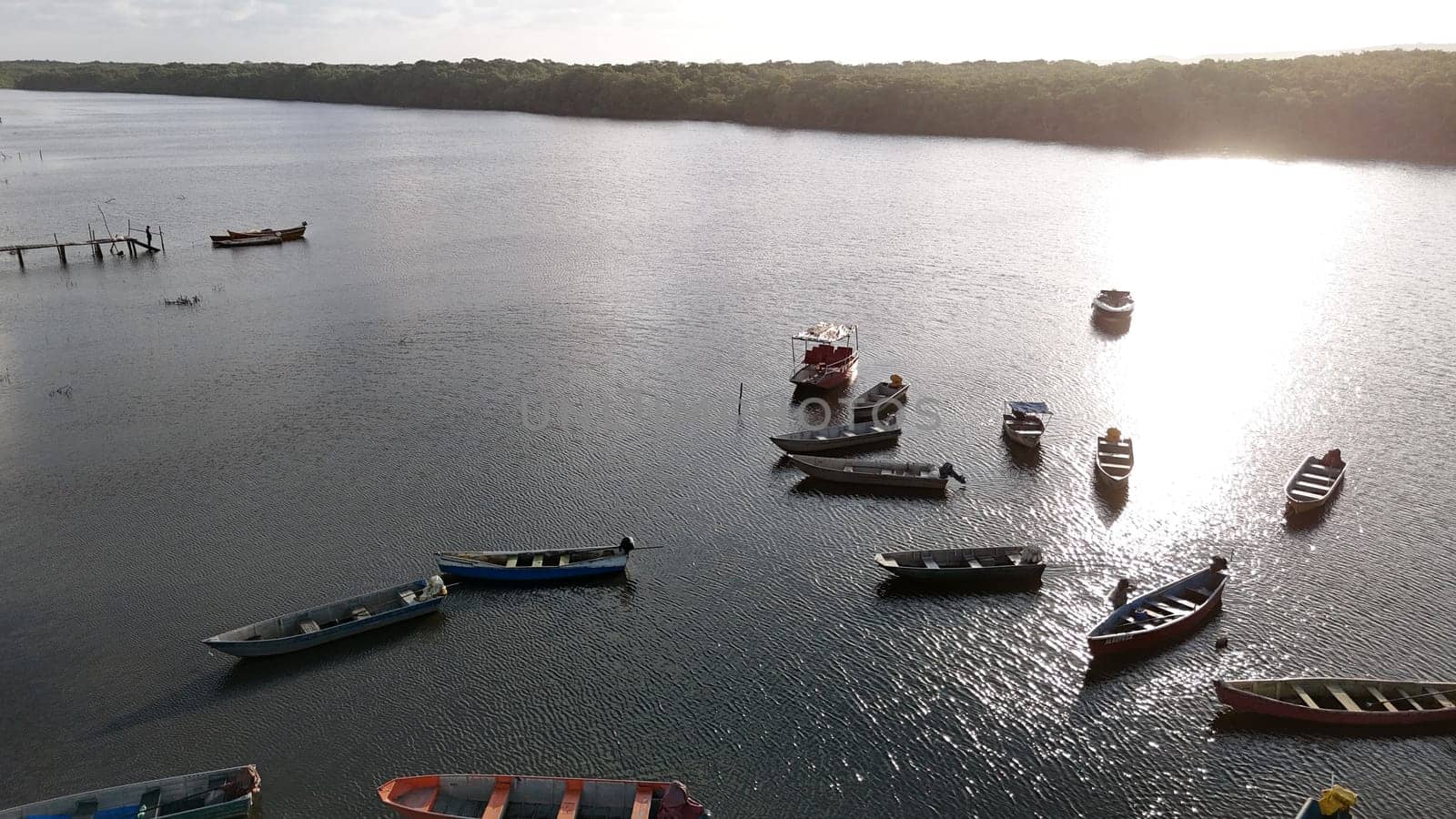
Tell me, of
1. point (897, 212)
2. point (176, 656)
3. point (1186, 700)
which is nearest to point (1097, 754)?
point (1186, 700)

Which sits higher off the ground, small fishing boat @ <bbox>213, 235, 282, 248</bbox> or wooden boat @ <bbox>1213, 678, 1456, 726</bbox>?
small fishing boat @ <bbox>213, 235, 282, 248</bbox>

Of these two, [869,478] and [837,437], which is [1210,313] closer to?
[837,437]

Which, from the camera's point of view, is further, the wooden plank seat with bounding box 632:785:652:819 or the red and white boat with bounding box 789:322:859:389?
the red and white boat with bounding box 789:322:859:389

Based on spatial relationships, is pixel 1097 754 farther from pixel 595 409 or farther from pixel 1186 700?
pixel 595 409

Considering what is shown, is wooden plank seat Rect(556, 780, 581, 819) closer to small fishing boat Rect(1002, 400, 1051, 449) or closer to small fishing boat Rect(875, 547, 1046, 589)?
small fishing boat Rect(875, 547, 1046, 589)

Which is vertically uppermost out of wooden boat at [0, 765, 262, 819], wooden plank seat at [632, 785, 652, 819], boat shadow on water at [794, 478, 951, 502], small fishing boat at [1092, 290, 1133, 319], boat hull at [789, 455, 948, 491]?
small fishing boat at [1092, 290, 1133, 319]

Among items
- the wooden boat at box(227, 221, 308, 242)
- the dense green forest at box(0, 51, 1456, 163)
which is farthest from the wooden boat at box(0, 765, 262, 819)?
the dense green forest at box(0, 51, 1456, 163)

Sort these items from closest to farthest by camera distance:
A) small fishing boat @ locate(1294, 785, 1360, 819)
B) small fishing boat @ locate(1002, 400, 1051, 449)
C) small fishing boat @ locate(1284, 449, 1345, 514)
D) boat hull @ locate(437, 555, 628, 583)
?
small fishing boat @ locate(1294, 785, 1360, 819)
boat hull @ locate(437, 555, 628, 583)
small fishing boat @ locate(1284, 449, 1345, 514)
small fishing boat @ locate(1002, 400, 1051, 449)

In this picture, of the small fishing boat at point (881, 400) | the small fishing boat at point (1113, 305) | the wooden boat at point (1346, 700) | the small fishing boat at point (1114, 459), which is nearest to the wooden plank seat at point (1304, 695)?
the wooden boat at point (1346, 700)
